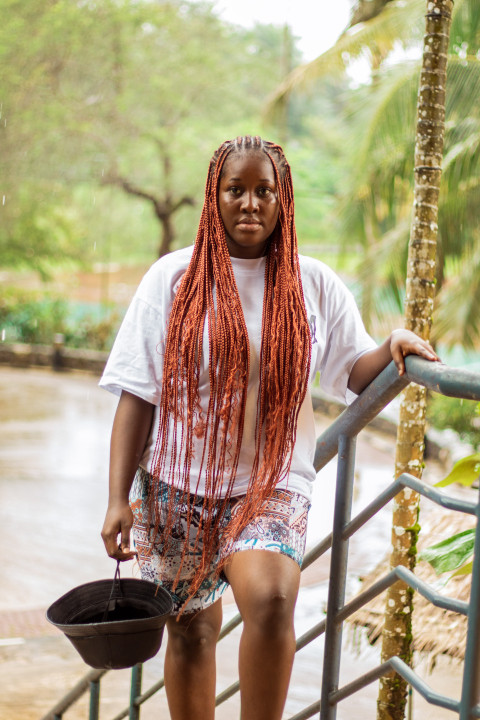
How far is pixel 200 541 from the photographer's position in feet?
6.25

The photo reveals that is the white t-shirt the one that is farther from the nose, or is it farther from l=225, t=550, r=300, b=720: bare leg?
l=225, t=550, r=300, b=720: bare leg

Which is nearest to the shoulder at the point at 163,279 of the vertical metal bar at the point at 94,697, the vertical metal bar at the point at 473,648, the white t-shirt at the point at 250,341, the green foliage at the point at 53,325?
the white t-shirt at the point at 250,341

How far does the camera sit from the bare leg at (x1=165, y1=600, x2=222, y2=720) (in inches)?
75.2

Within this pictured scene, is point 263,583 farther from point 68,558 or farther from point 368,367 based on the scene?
point 68,558

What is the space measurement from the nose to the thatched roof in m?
1.52

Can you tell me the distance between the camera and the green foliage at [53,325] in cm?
1997

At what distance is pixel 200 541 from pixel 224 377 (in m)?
0.39

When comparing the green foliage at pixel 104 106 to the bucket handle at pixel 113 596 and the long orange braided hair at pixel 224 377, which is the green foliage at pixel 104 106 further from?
the bucket handle at pixel 113 596

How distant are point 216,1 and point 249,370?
21.4m

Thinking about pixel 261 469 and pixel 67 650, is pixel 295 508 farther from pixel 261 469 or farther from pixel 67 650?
pixel 67 650

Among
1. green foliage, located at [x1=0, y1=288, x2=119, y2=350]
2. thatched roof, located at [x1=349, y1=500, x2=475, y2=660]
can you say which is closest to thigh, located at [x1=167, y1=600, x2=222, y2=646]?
thatched roof, located at [x1=349, y1=500, x2=475, y2=660]

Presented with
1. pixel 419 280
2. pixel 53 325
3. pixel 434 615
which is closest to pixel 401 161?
pixel 434 615

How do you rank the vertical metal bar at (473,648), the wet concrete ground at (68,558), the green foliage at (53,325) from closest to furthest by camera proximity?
the vertical metal bar at (473,648) < the wet concrete ground at (68,558) < the green foliage at (53,325)

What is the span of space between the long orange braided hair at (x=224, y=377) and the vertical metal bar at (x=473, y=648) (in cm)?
60
